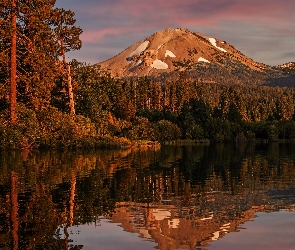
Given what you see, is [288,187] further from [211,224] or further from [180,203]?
[211,224]

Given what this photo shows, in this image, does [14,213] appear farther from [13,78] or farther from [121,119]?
[121,119]

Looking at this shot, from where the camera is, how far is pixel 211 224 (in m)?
14.1

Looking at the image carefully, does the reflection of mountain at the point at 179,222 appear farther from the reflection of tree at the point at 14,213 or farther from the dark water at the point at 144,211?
the reflection of tree at the point at 14,213

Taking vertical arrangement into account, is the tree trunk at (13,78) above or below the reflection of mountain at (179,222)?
above

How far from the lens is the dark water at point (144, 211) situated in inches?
484

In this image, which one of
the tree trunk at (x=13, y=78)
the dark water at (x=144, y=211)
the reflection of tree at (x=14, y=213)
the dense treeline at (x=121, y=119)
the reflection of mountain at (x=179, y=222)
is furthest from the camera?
the dense treeline at (x=121, y=119)

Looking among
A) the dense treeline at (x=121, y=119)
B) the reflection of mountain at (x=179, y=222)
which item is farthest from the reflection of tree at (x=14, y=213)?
the dense treeline at (x=121, y=119)

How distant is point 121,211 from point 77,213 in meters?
1.57

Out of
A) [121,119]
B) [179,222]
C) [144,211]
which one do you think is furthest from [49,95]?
[179,222]

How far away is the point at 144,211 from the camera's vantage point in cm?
1634

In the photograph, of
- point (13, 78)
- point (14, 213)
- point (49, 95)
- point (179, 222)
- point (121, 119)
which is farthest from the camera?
point (121, 119)

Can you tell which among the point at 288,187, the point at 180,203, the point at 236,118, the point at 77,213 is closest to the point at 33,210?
the point at 77,213

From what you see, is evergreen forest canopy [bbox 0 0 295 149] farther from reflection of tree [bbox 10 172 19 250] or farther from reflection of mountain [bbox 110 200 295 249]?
reflection of mountain [bbox 110 200 295 249]

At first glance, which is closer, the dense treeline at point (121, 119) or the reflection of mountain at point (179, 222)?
the reflection of mountain at point (179, 222)
